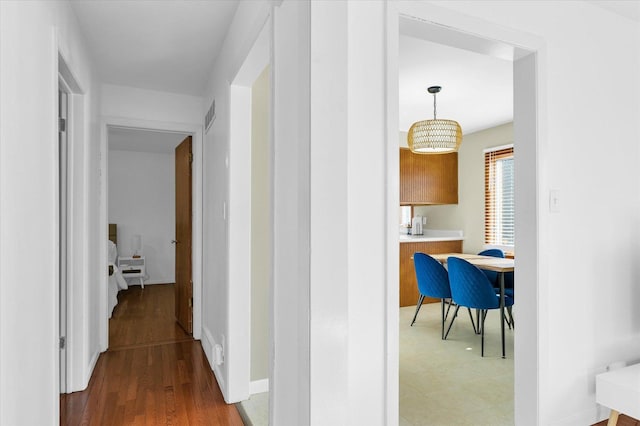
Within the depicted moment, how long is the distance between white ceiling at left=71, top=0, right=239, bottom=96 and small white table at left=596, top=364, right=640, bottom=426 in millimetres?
2893

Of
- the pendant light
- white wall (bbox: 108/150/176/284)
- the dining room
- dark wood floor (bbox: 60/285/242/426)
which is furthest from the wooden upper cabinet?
white wall (bbox: 108/150/176/284)

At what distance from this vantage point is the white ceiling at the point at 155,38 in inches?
93.8

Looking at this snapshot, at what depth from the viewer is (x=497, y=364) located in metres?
3.15

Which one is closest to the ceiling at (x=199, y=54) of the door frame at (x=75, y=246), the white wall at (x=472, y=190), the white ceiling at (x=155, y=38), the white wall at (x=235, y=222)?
the white ceiling at (x=155, y=38)

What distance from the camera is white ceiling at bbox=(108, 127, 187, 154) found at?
5508 millimetres

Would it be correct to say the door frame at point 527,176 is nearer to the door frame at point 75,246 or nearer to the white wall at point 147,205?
the door frame at point 75,246

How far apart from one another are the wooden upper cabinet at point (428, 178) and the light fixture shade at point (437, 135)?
1.77 m

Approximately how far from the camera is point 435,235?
20.7ft

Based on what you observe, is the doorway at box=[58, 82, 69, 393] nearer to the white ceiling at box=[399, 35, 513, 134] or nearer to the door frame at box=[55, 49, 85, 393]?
the door frame at box=[55, 49, 85, 393]

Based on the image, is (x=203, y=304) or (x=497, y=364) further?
(x=203, y=304)

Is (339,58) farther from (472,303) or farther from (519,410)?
(472,303)

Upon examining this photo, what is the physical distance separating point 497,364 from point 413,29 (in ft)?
8.76
